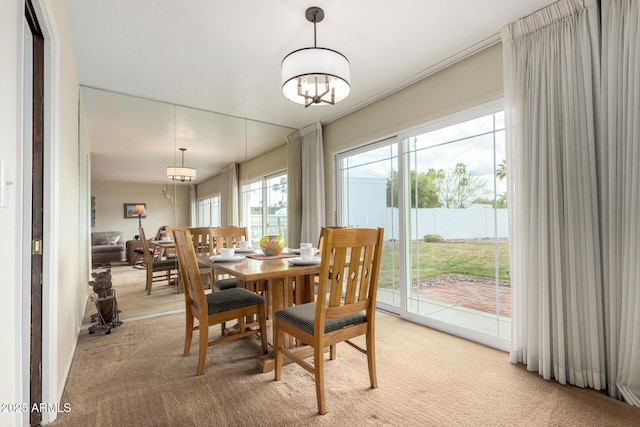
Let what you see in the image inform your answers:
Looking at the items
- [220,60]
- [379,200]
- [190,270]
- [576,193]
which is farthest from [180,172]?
[576,193]

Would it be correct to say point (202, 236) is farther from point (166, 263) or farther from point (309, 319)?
point (309, 319)

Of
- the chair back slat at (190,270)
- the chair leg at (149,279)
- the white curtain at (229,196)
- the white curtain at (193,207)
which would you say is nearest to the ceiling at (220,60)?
the white curtain at (229,196)

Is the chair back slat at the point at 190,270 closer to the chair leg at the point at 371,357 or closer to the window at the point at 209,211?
the chair leg at the point at 371,357

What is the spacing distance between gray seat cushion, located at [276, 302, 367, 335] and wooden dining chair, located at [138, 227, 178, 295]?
2.28 meters

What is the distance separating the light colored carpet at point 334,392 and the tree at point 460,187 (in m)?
1.27

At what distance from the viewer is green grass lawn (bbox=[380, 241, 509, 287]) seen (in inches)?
105

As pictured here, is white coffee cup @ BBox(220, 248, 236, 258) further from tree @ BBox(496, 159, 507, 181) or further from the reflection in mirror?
tree @ BBox(496, 159, 507, 181)

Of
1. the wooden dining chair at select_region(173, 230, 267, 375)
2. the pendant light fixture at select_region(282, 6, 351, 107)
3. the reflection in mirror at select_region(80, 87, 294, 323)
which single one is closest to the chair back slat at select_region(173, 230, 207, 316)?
the wooden dining chair at select_region(173, 230, 267, 375)

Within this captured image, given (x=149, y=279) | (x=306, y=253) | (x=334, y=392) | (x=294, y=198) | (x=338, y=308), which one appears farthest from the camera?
(x=294, y=198)

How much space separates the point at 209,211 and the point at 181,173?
584 mm

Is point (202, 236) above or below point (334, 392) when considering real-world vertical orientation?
above

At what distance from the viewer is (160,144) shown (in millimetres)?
3832

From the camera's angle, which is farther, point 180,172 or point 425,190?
point 180,172

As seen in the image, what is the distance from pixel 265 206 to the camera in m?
4.63
